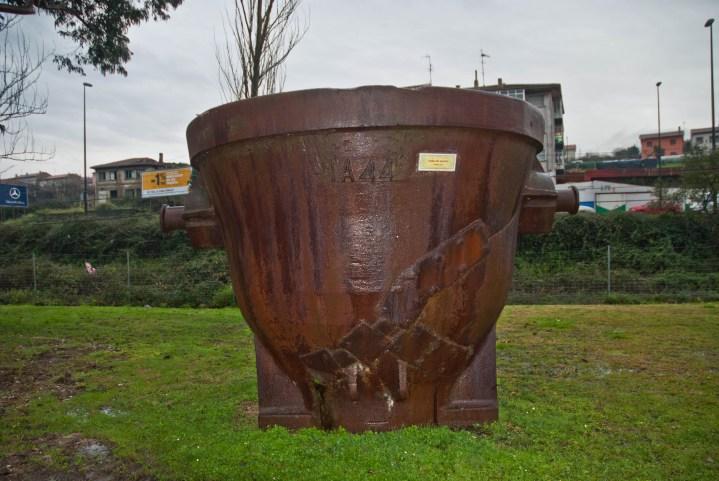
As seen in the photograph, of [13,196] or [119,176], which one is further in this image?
[119,176]

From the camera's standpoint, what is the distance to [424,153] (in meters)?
2.92

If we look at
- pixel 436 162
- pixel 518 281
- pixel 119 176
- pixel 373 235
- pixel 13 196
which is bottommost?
pixel 518 281

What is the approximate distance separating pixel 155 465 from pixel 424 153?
2084mm

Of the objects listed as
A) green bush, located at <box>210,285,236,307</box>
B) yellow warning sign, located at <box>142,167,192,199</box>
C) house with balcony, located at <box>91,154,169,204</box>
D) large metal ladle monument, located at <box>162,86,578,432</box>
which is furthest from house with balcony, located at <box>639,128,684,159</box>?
large metal ladle monument, located at <box>162,86,578,432</box>

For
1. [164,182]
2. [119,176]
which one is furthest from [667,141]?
[164,182]

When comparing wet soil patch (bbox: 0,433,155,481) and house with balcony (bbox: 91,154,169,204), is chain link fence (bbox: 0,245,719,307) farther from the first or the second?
house with balcony (bbox: 91,154,169,204)

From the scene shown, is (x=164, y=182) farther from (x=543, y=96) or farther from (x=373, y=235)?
(x=373, y=235)

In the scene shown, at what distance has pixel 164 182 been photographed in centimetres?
2928

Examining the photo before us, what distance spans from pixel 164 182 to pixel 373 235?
1109 inches

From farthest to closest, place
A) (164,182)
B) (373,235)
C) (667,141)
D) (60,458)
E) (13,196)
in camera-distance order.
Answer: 1. (667,141)
2. (164,182)
3. (13,196)
4. (60,458)
5. (373,235)

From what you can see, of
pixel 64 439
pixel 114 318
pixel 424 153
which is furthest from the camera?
pixel 114 318

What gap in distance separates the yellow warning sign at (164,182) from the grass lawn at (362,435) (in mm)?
22486

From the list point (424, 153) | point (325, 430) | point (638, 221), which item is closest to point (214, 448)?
point (325, 430)

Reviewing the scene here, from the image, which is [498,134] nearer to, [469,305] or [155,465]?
[469,305]
